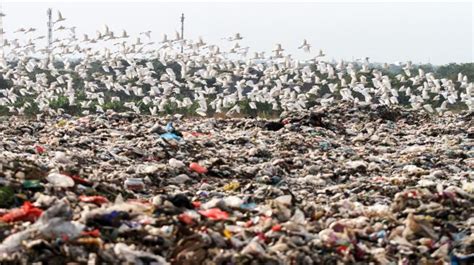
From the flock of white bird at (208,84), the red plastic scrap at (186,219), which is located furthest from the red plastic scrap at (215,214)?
the flock of white bird at (208,84)

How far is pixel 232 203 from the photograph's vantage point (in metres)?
5.16

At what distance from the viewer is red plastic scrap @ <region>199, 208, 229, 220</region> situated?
15.3 feet

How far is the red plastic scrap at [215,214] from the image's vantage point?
4652 millimetres

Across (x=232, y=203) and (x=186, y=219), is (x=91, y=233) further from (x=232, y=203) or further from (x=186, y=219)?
(x=232, y=203)

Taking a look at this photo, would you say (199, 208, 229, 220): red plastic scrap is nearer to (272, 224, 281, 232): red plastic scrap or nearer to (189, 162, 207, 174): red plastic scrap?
(272, 224, 281, 232): red plastic scrap

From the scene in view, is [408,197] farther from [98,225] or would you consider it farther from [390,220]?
[98,225]

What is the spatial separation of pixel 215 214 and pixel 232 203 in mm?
420

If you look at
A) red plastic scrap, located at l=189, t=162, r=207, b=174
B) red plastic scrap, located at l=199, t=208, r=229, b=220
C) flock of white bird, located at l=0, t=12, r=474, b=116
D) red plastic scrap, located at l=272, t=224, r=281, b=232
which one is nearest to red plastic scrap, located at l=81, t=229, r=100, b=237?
red plastic scrap, located at l=199, t=208, r=229, b=220

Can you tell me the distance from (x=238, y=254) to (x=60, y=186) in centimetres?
199

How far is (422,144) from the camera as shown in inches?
453

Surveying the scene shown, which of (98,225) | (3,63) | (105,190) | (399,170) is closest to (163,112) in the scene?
(3,63)

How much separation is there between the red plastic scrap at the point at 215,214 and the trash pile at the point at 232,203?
2cm

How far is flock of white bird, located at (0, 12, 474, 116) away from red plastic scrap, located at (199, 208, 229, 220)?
49.8 ft

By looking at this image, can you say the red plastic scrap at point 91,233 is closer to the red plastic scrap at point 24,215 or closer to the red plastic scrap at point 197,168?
the red plastic scrap at point 24,215
